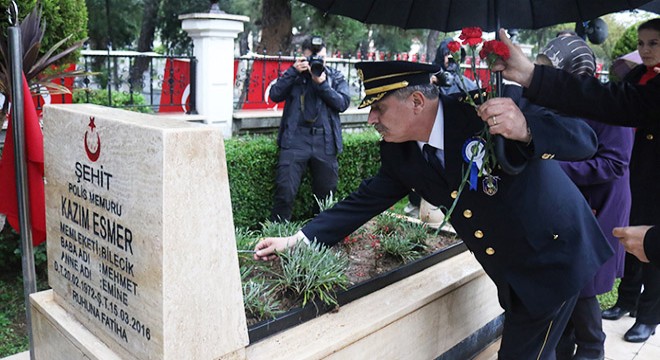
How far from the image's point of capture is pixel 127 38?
2053 cm

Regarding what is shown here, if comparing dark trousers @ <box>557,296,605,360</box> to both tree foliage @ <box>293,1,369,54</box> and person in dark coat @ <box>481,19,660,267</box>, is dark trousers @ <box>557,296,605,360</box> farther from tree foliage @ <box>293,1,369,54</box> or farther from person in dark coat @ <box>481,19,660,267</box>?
tree foliage @ <box>293,1,369,54</box>

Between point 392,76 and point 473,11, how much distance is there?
0.46 metres

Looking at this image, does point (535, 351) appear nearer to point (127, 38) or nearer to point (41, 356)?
point (41, 356)

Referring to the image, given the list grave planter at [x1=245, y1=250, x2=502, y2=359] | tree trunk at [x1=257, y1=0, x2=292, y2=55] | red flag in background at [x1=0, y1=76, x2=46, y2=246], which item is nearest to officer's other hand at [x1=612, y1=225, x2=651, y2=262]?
grave planter at [x1=245, y1=250, x2=502, y2=359]

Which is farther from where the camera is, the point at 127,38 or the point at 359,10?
the point at 127,38

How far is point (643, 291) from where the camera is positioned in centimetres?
371

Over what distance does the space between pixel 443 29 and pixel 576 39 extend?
3.65ft

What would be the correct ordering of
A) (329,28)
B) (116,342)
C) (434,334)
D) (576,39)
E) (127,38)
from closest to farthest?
(116,342)
(434,334)
(576,39)
(329,28)
(127,38)

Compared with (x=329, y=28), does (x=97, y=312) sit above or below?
below

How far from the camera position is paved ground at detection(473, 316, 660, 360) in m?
3.45

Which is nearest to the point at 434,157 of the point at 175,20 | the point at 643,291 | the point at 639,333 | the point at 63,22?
the point at 643,291

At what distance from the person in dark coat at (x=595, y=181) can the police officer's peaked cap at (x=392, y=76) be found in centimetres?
117

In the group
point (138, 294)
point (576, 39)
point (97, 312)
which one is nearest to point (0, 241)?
point (97, 312)

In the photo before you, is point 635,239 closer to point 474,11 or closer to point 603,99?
point 603,99
